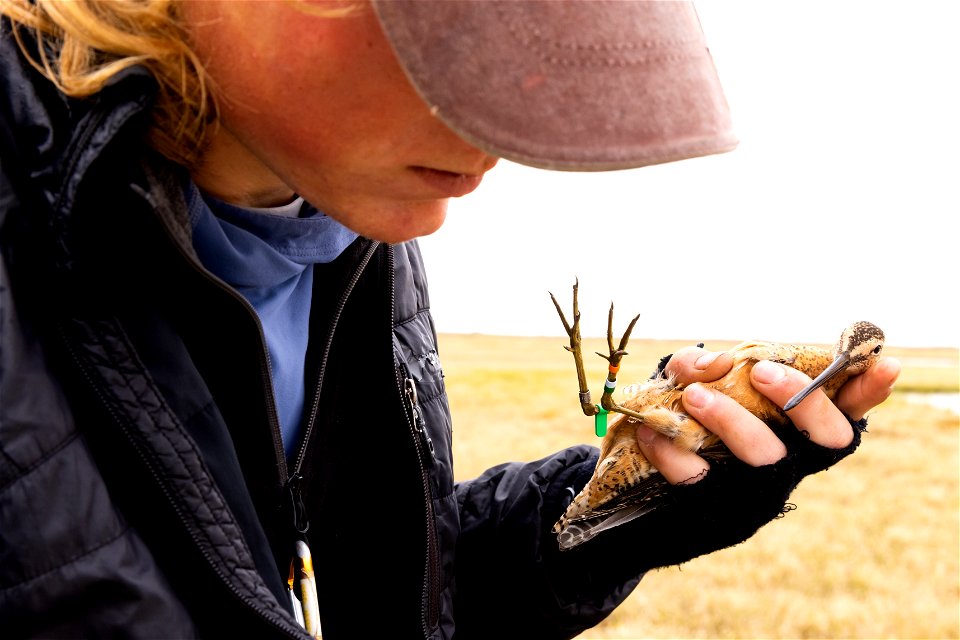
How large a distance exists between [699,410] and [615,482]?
0.51 meters

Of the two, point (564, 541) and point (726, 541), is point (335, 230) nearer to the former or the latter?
point (564, 541)

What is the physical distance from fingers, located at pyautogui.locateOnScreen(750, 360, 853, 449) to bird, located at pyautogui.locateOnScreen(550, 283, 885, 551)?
0.09ft

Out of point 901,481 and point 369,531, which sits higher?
point 369,531

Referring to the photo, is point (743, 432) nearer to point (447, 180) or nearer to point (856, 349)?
point (856, 349)

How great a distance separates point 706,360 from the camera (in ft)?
8.36

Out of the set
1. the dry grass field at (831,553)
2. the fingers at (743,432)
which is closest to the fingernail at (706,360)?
the fingers at (743,432)

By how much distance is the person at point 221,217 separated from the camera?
49.8 inches

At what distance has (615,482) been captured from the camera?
8.96ft

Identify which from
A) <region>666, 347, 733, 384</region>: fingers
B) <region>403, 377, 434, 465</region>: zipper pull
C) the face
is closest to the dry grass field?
<region>666, 347, 733, 384</region>: fingers

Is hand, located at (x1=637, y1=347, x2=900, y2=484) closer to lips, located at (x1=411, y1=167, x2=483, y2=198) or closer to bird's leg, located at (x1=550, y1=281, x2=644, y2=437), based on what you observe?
bird's leg, located at (x1=550, y1=281, x2=644, y2=437)

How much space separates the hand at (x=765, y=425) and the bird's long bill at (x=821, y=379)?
0.05 ft

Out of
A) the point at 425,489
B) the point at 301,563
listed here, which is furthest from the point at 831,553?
the point at 301,563

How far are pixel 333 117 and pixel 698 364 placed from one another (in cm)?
144

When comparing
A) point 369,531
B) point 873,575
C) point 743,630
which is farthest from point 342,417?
point 873,575
